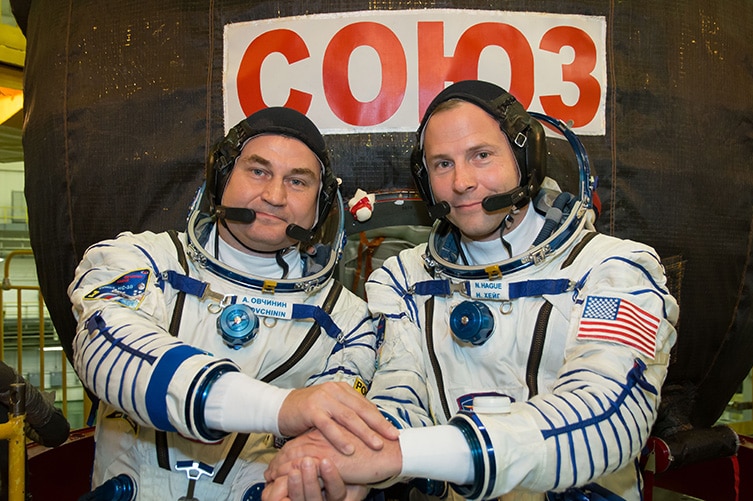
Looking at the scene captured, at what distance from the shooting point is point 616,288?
1.43m

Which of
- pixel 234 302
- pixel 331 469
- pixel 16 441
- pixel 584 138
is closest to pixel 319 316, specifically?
pixel 234 302

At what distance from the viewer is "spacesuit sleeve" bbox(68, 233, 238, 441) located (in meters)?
1.30

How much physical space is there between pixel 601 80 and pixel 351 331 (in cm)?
125

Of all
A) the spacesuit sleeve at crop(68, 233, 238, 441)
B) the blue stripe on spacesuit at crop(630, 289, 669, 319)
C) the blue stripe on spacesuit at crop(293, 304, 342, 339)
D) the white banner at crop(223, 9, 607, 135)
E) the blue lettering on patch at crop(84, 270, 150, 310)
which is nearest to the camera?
the spacesuit sleeve at crop(68, 233, 238, 441)

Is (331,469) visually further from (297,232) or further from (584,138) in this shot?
(584,138)

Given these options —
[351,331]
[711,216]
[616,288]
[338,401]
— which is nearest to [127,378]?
[338,401]

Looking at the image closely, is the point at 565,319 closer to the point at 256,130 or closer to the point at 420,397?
the point at 420,397

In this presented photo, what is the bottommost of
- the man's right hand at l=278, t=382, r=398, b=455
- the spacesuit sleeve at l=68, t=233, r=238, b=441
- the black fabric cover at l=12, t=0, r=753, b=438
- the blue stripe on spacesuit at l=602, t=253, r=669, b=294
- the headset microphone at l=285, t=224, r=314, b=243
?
the man's right hand at l=278, t=382, r=398, b=455

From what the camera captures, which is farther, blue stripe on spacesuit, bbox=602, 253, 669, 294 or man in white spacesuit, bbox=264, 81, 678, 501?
blue stripe on spacesuit, bbox=602, 253, 669, 294

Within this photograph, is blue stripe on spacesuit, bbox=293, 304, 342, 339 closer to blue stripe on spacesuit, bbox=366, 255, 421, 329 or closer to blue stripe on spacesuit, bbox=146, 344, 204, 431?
blue stripe on spacesuit, bbox=366, 255, 421, 329

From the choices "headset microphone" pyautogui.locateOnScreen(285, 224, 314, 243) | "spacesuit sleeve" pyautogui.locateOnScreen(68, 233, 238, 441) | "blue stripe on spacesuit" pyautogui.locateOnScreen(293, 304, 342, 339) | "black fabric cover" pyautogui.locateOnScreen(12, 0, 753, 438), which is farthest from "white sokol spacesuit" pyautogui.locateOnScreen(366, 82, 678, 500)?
→ "black fabric cover" pyautogui.locateOnScreen(12, 0, 753, 438)

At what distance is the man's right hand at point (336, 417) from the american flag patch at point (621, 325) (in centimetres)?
48

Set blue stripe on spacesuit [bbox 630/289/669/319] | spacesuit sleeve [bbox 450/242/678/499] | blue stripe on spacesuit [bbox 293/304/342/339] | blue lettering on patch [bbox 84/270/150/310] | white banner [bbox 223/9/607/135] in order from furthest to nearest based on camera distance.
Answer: white banner [bbox 223/9/607/135], blue stripe on spacesuit [bbox 293/304/342/339], blue lettering on patch [bbox 84/270/150/310], blue stripe on spacesuit [bbox 630/289/669/319], spacesuit sleeve [bbox 450/242/678/499]

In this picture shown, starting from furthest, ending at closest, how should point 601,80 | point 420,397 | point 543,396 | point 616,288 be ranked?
1. point 601,80
2. point 420,397
3. point 616,288
4. point 543,396
